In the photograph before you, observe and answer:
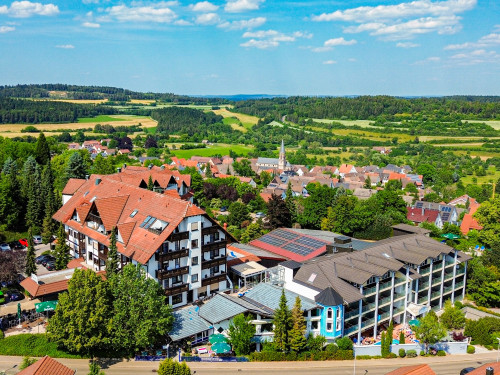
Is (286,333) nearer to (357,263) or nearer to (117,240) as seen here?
(357,263)

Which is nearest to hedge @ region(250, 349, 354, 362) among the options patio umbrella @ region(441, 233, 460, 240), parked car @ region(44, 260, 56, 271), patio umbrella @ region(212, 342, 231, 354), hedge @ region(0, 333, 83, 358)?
patio umbrella @ region(212, 342, 231, 354)

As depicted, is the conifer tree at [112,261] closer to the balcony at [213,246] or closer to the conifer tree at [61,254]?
the balcony at [213,246]

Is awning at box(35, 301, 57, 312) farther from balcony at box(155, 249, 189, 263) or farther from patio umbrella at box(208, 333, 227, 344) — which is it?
patio umbrella at box(208, 333, 227, 344)

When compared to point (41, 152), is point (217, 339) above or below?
below

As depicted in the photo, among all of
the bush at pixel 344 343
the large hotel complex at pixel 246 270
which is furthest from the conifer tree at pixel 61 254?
the bush at pixel 344 343

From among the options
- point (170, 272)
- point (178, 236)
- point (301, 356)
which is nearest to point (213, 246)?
point (178, 236)

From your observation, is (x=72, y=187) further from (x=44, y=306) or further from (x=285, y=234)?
(x=285, y=234)

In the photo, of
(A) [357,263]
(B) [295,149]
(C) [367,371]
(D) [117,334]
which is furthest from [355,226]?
(B) [295,149]
